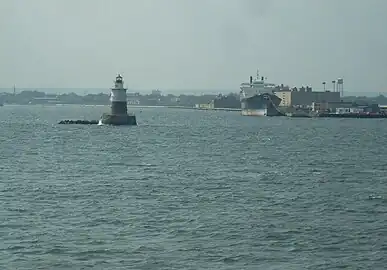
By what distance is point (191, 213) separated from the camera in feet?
53.7

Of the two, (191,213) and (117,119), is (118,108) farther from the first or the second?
(191,213)

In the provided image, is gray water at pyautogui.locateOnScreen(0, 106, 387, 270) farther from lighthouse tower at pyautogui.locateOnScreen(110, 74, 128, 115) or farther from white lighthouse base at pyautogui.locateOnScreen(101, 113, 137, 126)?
white lighthouse base at pyautogui.locateOnScreen(101, 113, 137, 126)

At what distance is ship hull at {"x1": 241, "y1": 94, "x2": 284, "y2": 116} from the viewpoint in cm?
10225

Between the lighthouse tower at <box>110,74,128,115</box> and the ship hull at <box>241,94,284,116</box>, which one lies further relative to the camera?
the ship hull at <box>241,94,284,116</box>

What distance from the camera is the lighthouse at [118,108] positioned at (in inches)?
2025

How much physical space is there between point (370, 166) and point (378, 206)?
10206 millimetres

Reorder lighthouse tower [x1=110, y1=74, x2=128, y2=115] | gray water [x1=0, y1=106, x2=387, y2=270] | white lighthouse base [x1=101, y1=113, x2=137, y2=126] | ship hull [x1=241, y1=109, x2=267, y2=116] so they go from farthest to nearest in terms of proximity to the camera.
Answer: ship hull [x1=241, y1=109, x2=267, y2=116] → white lighthouse base [x1=101, y1=113, x2=137, y2=126] → lighthouse tower [x1=110, y1=74, x2=128, y2=115] → gray water [x1=0, y1=106, x2=387, y2=270]

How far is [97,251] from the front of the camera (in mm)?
12906

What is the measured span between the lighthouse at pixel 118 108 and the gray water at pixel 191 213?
21340mm

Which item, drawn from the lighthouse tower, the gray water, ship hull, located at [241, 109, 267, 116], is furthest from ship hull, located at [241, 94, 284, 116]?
the gray water

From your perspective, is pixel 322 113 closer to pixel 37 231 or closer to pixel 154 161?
pixel 154 161

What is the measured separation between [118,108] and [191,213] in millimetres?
37843

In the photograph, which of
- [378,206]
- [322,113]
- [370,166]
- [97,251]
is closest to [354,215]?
[378,206]

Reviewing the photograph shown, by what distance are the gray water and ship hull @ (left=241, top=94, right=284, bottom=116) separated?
7205 centimetres
